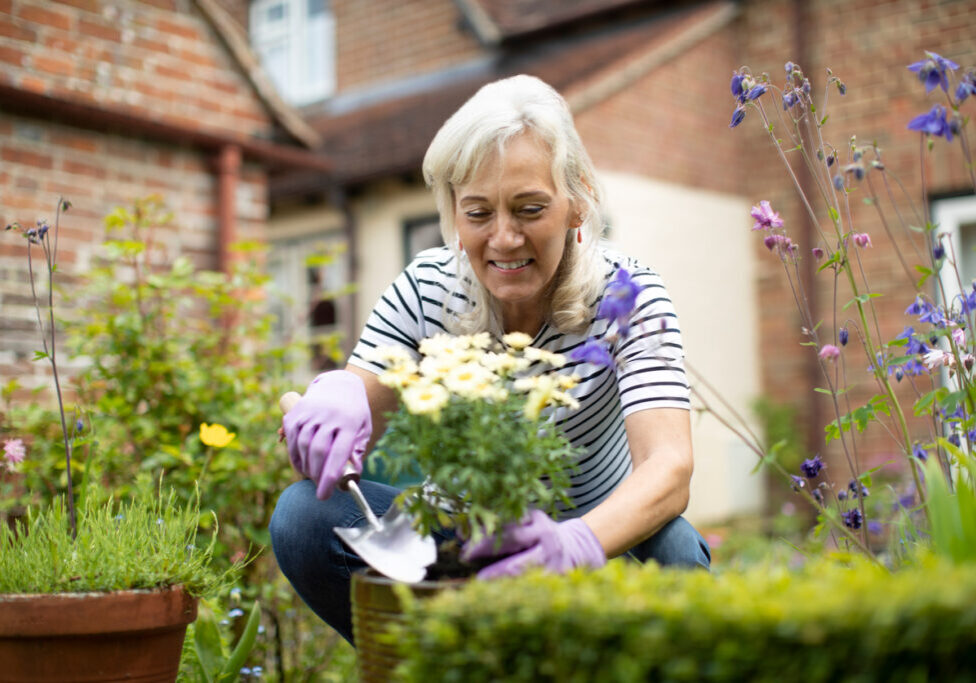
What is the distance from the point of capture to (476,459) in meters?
1.35

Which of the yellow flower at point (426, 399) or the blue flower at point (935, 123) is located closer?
the yellow flower at point (426, 399)

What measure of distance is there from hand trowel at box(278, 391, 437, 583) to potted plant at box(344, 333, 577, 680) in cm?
4

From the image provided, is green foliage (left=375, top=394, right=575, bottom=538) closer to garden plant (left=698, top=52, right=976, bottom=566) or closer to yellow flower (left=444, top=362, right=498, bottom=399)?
yellow flower (left=444, top=362, right=498, bottom=399)

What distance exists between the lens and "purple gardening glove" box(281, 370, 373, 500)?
5.19ft

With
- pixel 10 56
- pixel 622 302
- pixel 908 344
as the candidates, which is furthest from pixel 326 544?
pixel 10 56

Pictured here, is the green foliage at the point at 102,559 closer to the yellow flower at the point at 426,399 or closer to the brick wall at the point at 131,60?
the yellow flower at the point at 426,399

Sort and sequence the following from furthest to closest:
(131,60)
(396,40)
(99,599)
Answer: (396,40)
(131,60)
(99,599)

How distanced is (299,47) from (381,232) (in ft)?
A: 10.9

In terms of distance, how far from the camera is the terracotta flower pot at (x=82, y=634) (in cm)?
157

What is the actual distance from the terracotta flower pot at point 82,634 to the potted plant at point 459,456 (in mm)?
464

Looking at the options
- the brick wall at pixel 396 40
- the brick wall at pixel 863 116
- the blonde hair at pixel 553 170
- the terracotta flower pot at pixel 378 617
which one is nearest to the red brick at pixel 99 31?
the blonde hair at pixel 553 170

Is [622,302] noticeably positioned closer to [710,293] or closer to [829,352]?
[829,352]

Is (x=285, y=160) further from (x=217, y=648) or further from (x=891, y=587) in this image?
(x=891, y=587)

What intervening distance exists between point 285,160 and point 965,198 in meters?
4.40
